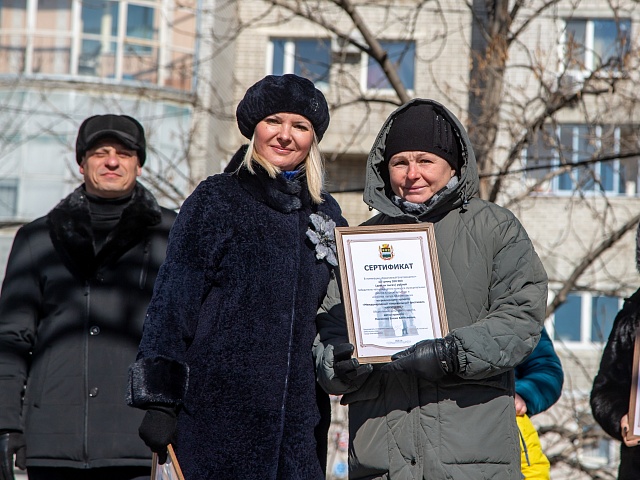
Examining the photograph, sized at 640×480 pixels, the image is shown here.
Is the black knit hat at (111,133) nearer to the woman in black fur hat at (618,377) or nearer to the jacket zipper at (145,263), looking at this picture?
the jacket zipper at (145,263)

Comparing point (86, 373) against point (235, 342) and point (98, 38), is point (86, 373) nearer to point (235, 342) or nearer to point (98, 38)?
point (235, 342)

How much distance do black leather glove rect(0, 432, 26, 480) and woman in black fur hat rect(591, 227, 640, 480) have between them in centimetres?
248

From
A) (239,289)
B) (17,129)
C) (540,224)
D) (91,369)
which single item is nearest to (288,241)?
(239,289)

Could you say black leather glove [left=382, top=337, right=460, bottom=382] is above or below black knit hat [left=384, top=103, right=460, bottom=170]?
below

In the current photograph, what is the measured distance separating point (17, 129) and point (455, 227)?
15.4m

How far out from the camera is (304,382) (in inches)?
144

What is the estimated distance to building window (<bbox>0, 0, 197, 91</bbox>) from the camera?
1908 centimetres

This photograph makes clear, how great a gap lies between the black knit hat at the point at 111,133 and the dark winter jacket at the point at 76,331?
207 millimetres

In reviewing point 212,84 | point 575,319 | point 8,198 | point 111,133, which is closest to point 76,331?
point 111,133

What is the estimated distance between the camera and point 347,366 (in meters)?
3.36

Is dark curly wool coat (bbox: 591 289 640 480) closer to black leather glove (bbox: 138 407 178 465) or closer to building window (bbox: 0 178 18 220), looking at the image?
black leather glove (bbox: 138 407 178 465)

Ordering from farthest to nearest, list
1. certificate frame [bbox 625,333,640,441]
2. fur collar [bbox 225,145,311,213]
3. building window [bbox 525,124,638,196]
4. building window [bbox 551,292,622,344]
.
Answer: building window [bbox 551,292,622,344] → building window [bbox 525,124,638,196] → certificate frame [bbox 625,333,640,441] → fur collar [bbox 225,145,311,213]

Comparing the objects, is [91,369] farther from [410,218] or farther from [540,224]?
[540,224]

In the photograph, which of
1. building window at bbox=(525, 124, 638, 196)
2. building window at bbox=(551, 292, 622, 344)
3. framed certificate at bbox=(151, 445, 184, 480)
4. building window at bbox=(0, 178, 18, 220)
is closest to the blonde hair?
framed certificate at bbox=(151, 445, 184, 480)
